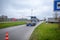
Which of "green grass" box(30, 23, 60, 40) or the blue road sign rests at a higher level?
the blue road sign

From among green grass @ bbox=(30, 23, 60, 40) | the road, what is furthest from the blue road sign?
the road

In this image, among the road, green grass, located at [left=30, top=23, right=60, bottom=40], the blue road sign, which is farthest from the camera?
the road

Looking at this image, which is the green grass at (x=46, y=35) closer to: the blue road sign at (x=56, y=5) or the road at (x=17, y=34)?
the road at (x=17, y=34)

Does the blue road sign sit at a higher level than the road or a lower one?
higher

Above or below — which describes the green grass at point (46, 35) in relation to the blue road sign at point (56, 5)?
below

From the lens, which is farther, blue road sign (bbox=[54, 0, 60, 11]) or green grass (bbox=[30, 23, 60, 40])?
green grass (bbox=[30, 23, 60, 40])

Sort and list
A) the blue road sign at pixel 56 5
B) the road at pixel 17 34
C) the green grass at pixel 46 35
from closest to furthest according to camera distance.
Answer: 1. the blue road sign at pixel 56 5
2. the green grass at pixel 46 35
3. the road at pixel 17 34

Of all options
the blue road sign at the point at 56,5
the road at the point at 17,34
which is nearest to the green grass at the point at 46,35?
the road at the point at 17,34

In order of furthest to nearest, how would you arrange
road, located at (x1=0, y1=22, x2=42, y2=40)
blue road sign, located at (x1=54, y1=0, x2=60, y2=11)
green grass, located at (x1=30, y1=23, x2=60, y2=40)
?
road, located at (x1=0, y1=22, x2=42, y2=40)
green grass, located at (x1=30, y1=23, x2=60, y2=40)
blue road sign, located at (x1=54, y1=0, x2=60, y2=11)

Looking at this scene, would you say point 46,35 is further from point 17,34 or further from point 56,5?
point 56,5

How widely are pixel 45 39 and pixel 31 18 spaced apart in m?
30.0

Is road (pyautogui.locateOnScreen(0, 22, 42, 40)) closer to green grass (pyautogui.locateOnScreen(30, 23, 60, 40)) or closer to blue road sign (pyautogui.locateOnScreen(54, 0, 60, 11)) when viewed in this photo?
green grass (pyautogui.locateOnScreen(30, 23, 60, 40))

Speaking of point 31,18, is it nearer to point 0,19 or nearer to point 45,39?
point 0,19

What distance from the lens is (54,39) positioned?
12805 millimetres
